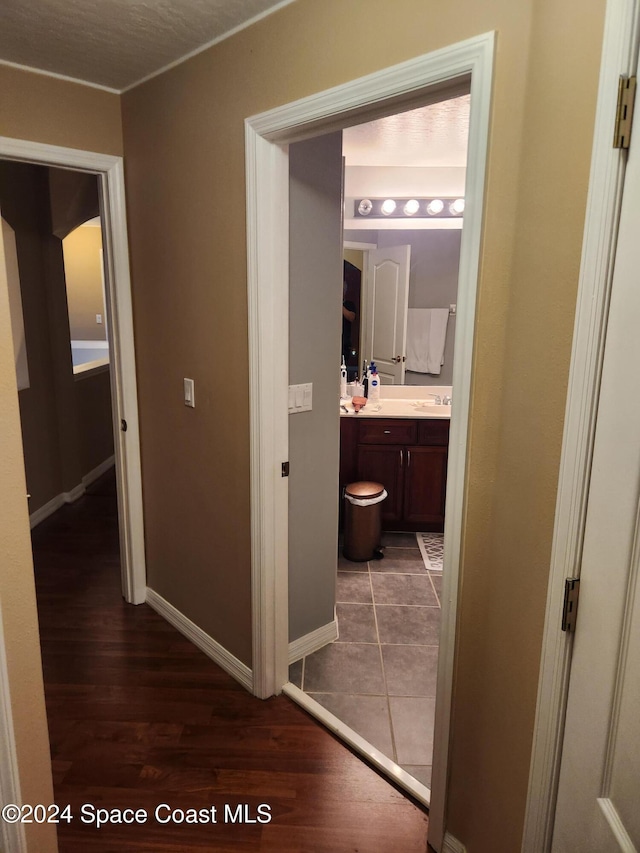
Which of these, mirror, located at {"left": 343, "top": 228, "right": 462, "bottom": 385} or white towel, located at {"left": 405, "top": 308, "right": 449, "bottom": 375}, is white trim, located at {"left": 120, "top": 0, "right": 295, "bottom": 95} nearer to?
mirror, located at {"left": 343, "top": 228, "right": 462, "bottom": 385}

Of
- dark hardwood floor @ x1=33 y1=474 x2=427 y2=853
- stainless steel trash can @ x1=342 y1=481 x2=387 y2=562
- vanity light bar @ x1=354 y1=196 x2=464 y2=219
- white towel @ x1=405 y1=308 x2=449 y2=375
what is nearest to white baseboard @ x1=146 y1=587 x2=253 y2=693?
dark hardwood floor @ x1=33 y1=474 x2=427 y2=853

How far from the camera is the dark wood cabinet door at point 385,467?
145 inches

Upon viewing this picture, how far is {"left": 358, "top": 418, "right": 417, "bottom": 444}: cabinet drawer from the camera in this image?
3.63m

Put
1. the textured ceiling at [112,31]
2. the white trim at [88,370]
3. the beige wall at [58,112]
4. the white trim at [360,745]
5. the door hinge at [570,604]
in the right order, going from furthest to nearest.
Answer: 1. the white trim at [88,370]
2. the beige wall at [58,112]
3. the white trim at [360,745]
4. the textured ceiling at [112,31]
5. the door hinge at [570,604]

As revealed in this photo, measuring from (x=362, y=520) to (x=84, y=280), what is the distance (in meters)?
6.18

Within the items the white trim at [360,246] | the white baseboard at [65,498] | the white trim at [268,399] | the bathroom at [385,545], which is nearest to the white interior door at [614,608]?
the bathroom at [385,545]

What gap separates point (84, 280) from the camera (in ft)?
25.6

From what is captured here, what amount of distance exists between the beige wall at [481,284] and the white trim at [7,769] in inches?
42.2

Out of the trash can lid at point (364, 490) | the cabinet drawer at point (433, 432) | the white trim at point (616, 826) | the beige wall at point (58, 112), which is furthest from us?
the cabinet drawer at point (433, 432)

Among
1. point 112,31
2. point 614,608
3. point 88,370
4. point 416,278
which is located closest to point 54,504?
point 88,370

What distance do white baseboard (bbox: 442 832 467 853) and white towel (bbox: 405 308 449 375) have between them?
2777 mm

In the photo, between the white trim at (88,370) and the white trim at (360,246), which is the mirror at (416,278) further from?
the white trim at (88,370)

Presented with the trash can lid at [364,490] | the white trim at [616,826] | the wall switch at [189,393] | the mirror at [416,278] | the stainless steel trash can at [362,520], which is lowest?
the stainless steel trash can at [362,520]

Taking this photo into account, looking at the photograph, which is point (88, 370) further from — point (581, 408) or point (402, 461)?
point (581, 408)
